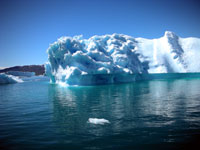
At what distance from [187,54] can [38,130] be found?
155 feet

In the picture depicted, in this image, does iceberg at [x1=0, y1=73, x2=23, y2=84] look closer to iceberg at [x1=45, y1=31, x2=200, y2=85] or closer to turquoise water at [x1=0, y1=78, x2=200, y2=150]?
iceberg at [x1=45, y1=31, x2=200, y2=85]

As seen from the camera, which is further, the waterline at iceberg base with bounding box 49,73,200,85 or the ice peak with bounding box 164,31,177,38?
the ice peak with bounding box 164,31,177,38

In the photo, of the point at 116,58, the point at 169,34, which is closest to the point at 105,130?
the point at 116,58

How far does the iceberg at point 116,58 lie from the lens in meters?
28.8

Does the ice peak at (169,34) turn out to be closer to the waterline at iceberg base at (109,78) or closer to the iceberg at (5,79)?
the waterline at iceberg base at (109,78)

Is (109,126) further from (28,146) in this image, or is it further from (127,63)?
(127,63)

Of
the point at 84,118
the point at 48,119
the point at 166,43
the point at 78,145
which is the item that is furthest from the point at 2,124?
the point at 166,43

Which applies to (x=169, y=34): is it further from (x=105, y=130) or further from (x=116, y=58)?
(x=105, y=130)

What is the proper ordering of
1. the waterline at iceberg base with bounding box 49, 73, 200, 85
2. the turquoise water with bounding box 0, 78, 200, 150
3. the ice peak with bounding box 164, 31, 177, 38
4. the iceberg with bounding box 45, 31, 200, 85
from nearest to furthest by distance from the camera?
1. the turquoise water with bounding box 0, 78, 200, 150
2. the waterline at iceberg base with bounding box 49, 73, 200, 85
3. the iceberg with bounding box 45, 31, 200, 85
4. the ice peak with bounding box 164, 31, 177, 38

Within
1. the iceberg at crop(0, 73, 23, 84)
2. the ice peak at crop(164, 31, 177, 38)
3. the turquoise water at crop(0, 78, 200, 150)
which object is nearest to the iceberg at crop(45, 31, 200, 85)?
the ice peak at crop(164, 31, 177, 38)

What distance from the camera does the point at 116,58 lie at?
35.3 meters

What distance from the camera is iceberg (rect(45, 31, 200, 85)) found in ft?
94.5

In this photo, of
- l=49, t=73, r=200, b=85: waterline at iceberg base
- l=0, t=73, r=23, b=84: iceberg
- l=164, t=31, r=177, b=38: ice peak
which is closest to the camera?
l=49, t=73, r=200, b=85: waterline at iceberg base

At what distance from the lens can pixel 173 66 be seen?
43250 mm
